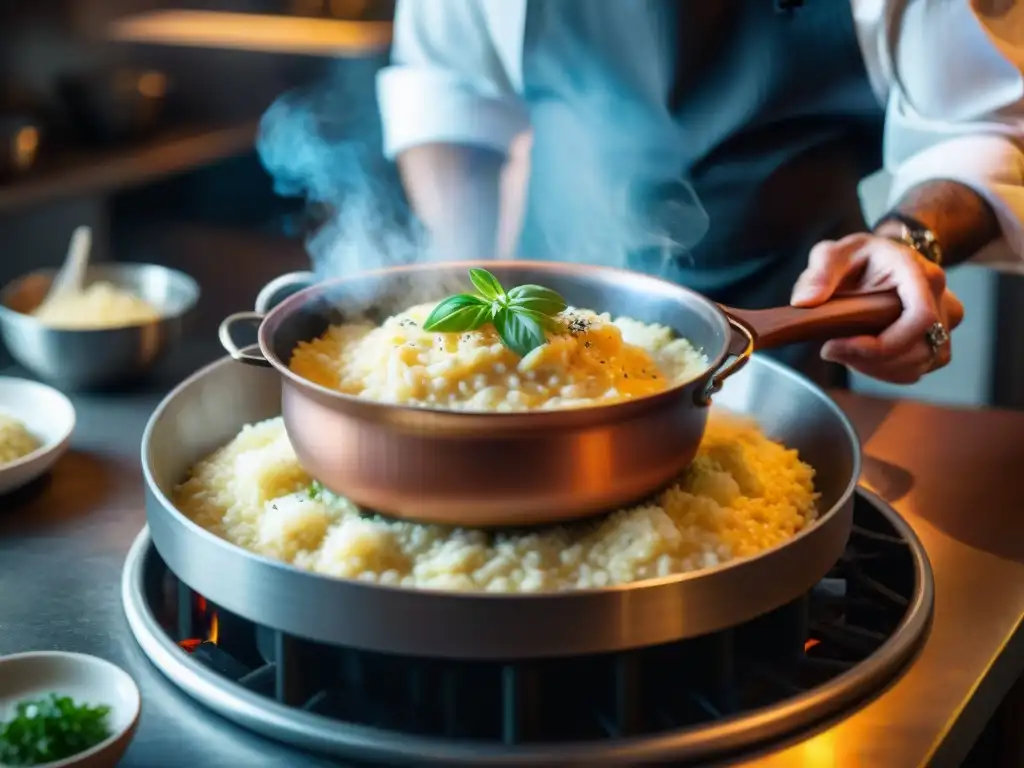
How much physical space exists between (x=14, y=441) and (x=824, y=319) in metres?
1.00

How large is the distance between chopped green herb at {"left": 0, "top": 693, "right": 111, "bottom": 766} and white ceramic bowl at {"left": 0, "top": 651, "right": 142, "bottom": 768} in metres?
0.03

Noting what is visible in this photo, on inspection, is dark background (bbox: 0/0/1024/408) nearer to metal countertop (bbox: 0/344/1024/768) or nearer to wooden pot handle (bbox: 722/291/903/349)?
metal countertop (bbox: 0/344/1024/768)

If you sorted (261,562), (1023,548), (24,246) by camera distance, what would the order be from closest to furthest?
(261,562)
(1023,548)
(24,246)

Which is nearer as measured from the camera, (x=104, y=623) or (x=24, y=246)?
(x=104, y=623)

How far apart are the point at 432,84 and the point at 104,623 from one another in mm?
1271

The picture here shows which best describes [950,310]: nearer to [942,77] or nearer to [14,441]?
[942,77]

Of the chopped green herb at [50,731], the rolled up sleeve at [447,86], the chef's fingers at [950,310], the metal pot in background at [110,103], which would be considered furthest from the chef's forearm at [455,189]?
the metal pot in background at [110,103]

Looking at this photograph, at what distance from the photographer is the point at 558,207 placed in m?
2.06

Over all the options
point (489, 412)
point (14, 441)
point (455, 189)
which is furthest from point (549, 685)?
point (455, 189)

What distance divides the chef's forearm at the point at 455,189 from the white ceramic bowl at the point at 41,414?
79 cm

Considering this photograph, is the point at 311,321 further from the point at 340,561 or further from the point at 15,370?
the point at 15,370

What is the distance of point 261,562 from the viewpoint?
0.95 meters

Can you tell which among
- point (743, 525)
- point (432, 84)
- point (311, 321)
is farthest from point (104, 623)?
point (432, 84)

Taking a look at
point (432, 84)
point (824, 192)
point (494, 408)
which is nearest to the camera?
point (494, 408)
